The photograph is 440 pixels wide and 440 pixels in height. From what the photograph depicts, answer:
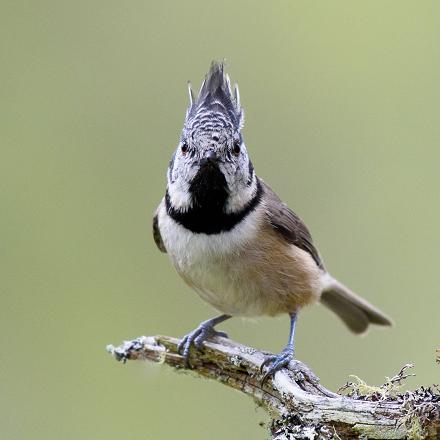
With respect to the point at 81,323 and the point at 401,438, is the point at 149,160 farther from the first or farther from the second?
the point at 401,438

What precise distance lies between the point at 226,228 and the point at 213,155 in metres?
0.49

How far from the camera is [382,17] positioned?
8328mm

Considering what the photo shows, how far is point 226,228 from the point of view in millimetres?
4895

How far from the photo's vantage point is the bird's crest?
480cm

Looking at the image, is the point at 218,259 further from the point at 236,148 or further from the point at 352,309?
the point at 352,309

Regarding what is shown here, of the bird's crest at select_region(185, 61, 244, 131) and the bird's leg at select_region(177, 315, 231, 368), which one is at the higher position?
the bird's crest at select_region(185, 61, 244, 131)

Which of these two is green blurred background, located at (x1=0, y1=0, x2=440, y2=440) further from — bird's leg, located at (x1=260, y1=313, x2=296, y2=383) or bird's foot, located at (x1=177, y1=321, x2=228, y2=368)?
bird's leg, located at (x1=260, y1=313, x2=296, y2=383)

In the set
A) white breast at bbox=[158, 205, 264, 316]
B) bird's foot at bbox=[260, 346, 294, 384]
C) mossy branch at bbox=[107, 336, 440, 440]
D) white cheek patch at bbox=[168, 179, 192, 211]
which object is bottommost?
mossy branch at bbox=[107, 336, 440, 440]

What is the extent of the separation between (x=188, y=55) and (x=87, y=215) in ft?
6.06

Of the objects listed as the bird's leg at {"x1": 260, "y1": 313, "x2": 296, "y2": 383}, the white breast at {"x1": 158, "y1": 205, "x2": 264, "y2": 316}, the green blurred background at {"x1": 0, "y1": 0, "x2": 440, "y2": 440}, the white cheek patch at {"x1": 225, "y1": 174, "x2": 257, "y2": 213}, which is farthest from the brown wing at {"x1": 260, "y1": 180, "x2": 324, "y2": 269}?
the green blurred background at {"x1": 0, "y1": 0, "x2": 440, "y2": 440}

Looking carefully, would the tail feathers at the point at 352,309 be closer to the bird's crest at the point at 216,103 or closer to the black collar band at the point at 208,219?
the black collar band at the point at 208,219

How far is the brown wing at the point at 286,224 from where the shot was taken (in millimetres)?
5289

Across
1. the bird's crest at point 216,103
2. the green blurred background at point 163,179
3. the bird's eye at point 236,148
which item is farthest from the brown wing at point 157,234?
the green blurred background at point 163,179

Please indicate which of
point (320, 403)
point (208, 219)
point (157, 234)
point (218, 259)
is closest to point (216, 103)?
point (208, 219)
